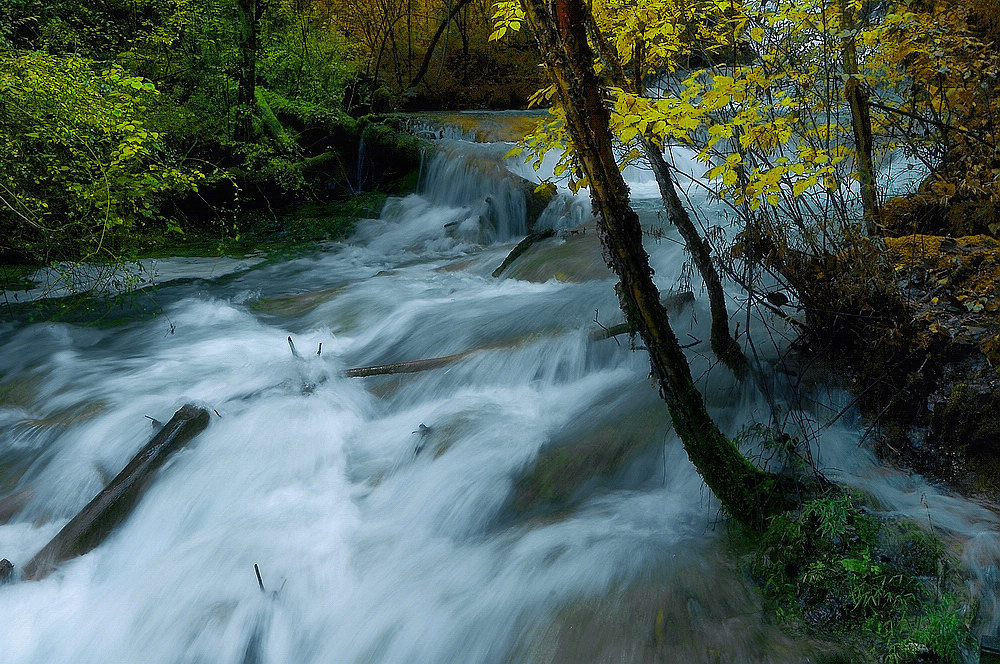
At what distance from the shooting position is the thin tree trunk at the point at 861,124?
358cm

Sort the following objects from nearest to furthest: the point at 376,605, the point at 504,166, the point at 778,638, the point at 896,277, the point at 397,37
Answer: the point at 778,638
the point at 376,605
the point at 896,277
the point at 504,166
the point at 397,37

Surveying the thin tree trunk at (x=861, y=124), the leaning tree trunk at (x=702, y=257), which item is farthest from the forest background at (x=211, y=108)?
the thin tree trunk at (x=861, y=124)

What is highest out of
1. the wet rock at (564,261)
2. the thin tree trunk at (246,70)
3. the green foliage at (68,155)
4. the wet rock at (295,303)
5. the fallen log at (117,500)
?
the thin tree trunk at (246,70)

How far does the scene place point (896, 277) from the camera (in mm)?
3486

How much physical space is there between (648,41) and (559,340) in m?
2.32

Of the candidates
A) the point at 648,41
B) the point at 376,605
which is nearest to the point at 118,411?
the point at 376,605

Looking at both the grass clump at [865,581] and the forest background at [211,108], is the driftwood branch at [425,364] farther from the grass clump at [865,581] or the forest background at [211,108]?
the forest background at [211,108]

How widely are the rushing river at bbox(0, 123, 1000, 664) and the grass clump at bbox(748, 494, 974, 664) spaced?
4.9 inches

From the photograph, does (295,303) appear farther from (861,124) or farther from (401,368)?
(861,124)

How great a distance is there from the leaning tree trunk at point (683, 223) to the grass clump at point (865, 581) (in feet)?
4.14

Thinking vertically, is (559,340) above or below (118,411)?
above

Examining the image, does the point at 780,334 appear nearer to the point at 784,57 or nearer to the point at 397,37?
the point at 784,57

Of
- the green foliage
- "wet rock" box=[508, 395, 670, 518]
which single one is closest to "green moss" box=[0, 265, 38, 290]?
the green foliage

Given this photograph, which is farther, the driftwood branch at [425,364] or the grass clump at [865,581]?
the driftwood branch at [425,364]
